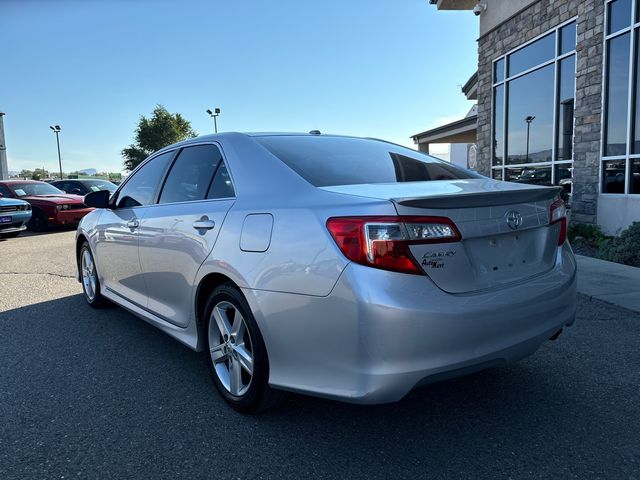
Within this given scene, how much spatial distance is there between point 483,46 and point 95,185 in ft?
44.6

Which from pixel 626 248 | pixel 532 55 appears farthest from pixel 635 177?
pixel 532 55

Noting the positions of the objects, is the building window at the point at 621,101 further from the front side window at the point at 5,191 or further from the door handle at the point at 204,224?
the front side window at the point at 5,191

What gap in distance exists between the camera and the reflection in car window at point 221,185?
3103 mm

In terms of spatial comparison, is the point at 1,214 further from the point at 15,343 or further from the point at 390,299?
the point at 390,299

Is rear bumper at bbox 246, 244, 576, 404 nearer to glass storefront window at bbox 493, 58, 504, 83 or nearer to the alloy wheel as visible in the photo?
the alloy wheel

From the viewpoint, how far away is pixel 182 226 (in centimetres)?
331

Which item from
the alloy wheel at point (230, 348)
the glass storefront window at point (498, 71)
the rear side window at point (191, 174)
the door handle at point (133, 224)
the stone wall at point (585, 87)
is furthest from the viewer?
the glass storefront window at point (498, 71)

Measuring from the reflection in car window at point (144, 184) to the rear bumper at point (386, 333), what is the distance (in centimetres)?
193

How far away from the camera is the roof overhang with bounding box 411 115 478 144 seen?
18.5 m

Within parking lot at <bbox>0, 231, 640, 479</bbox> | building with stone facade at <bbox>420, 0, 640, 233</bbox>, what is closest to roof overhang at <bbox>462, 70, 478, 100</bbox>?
building with stone facade at <bbox>420, 0, 640, 233</bbox>

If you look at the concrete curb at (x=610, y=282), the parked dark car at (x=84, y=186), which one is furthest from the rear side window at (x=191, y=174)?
the parked dark car at (x=84, y=186)

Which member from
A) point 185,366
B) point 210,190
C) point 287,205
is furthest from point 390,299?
point 185,366

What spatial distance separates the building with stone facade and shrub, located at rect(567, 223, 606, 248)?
183 mm

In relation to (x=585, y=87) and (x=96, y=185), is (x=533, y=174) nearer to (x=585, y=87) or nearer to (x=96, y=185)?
(x=585, y=87)
